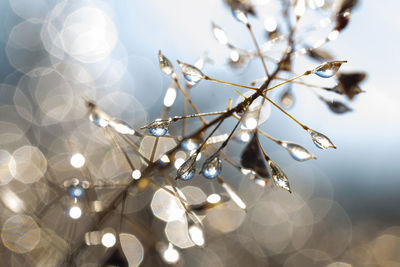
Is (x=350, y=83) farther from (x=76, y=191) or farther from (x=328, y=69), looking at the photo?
(x=76, y=191)

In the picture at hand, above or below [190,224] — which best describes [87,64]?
above

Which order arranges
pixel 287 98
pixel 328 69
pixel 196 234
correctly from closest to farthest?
pixel 328 69 → pixel 196 234 → pixel 287 98

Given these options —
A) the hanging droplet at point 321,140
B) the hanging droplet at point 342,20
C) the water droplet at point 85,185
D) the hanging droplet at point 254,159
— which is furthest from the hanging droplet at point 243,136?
the water droplet at point 85,185

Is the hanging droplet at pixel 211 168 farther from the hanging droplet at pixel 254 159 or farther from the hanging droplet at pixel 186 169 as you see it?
the hanging droplet at pixel 254 159

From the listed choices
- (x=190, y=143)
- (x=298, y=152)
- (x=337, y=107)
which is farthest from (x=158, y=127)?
(x=337, y=107)

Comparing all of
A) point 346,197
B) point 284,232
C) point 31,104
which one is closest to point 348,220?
point 346,197

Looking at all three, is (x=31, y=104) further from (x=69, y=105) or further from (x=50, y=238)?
(x=50, y=238)
